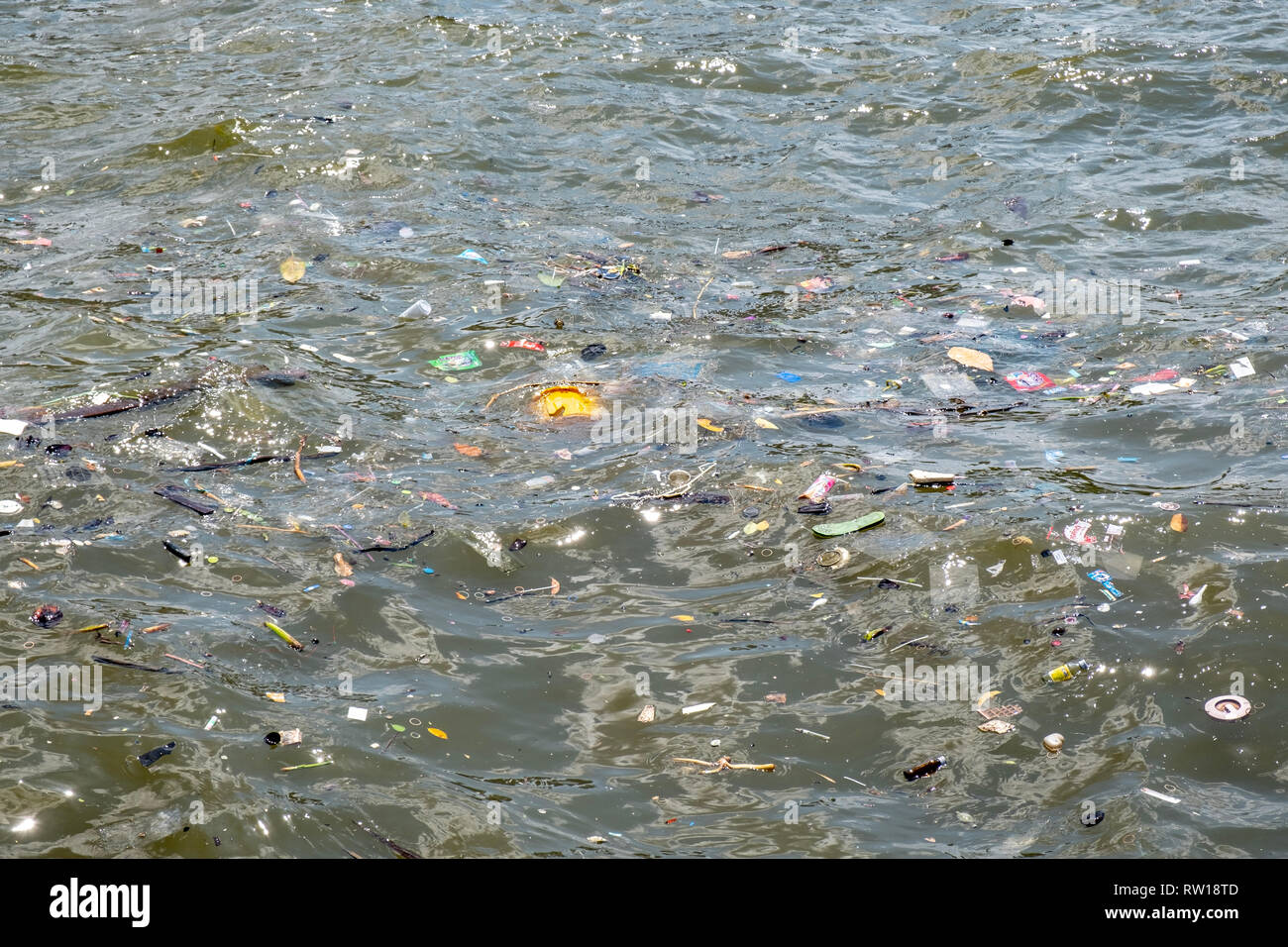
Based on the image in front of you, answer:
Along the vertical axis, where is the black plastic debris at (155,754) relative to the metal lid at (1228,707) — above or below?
below

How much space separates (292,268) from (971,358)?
14.0 feet

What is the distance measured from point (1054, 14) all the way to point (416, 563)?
10059 mm

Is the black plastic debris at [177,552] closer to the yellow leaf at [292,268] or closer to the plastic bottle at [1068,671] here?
the yellow leaf at [292,268]

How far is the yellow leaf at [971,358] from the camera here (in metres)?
6.21

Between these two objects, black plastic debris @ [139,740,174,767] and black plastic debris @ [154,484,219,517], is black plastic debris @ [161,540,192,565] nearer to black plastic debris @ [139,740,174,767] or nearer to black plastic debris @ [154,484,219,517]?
black plastic debris @ [154,484,219,517]

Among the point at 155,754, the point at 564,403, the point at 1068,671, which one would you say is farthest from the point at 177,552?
the point at 1068,671

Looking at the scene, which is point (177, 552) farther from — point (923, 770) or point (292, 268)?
point (292, 268)

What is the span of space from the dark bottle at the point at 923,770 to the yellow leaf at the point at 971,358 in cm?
307

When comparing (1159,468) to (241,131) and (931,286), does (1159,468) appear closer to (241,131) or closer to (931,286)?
(931,286)

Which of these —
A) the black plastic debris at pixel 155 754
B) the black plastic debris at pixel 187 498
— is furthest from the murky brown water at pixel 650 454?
the black plastic debris at pixel 187 498

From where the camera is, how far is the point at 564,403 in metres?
5.82

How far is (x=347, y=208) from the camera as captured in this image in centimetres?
805

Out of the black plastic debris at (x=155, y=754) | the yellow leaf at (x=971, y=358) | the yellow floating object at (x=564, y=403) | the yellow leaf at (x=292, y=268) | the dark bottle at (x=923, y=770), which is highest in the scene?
the yellow leaf at (x=292, y=268)

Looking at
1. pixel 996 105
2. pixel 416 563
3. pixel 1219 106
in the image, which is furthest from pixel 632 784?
Result: pixel 1219 106
